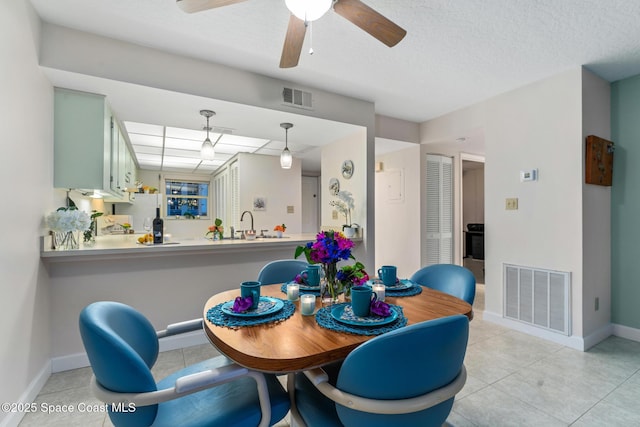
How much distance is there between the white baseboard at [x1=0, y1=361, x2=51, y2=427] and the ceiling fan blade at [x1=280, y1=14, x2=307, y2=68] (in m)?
2.58

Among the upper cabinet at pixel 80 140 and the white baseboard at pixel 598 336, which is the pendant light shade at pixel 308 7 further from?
the white baseboard at pixel 598 336

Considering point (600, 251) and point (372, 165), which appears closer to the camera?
point (600, 251)

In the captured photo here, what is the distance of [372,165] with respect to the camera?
141 inches

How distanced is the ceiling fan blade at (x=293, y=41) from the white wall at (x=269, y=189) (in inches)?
141

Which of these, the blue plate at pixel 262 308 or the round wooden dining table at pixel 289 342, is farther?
the blue plate at pixel 262 308

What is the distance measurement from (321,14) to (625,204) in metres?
3.46

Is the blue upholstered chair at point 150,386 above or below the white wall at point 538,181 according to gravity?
below

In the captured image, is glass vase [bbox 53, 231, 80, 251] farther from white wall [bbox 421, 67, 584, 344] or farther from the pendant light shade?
white wall [bbox 421, 67, 584, 344]

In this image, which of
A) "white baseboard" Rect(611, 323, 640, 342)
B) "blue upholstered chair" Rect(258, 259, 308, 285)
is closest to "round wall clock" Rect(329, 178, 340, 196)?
"blue upholstered chair" Rect(258, 259, 308, 285)

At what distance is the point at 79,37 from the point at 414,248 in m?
4.35

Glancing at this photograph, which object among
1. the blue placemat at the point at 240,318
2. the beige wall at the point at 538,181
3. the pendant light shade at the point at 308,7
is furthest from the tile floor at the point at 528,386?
the pendant light shade at the point at 308,7

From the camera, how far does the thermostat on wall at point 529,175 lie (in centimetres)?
294

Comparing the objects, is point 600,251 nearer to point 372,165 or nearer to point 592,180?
point 592,180

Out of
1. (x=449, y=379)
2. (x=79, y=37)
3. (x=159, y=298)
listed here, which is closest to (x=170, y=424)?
(x=449, y=379)
